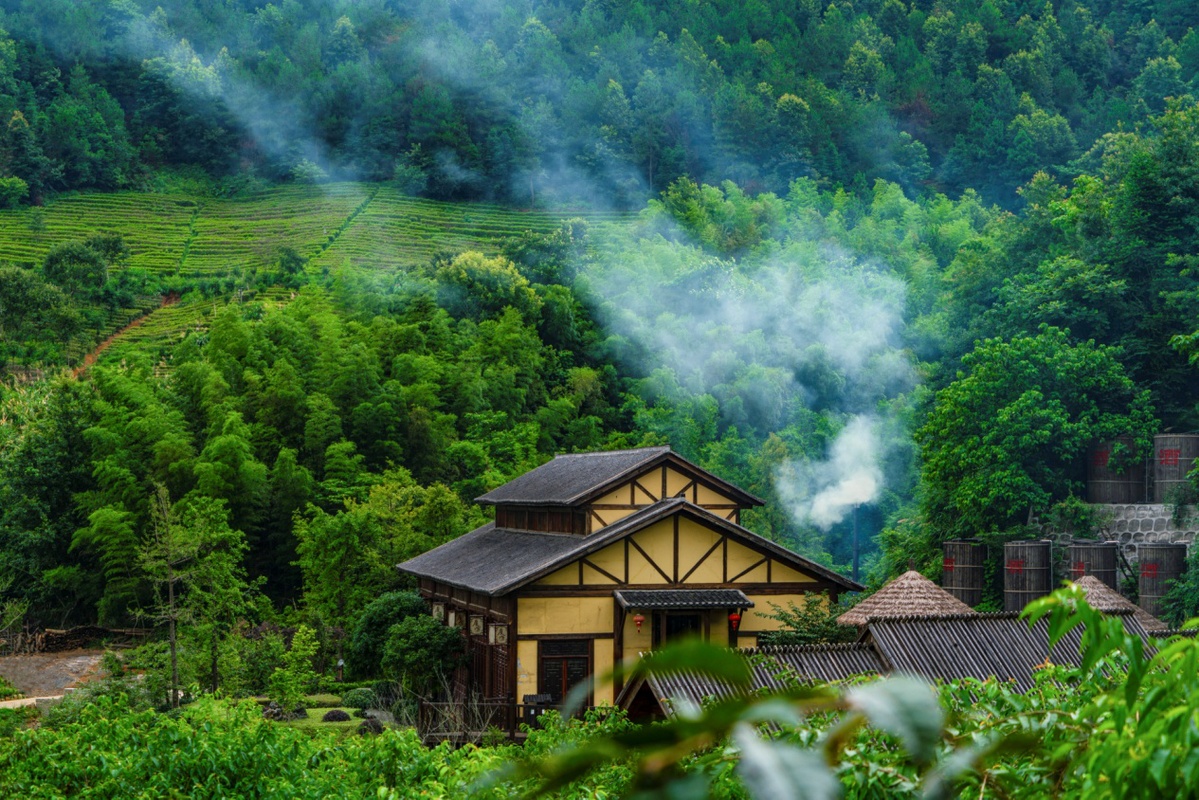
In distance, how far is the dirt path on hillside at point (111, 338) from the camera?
38.3 meters

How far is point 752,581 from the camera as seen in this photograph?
1916cm

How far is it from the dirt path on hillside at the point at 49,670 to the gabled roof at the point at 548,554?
19.7 ft

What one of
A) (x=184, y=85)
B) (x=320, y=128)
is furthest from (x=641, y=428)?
(x=184, y=85)

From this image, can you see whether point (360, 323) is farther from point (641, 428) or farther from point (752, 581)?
point (752, 581)

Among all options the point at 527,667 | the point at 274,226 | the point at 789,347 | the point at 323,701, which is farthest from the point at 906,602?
the point at 274,226

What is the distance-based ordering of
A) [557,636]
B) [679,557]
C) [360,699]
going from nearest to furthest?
[557,636]
[679,557]
[360,699]

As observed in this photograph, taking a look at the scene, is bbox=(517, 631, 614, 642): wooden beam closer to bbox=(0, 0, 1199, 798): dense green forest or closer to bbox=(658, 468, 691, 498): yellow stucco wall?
bbox=(0, 0, 1199, 798): dense green forest

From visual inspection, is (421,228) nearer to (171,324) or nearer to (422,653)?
(171,324)

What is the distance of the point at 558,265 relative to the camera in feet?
139

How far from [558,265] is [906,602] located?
83.4 feet

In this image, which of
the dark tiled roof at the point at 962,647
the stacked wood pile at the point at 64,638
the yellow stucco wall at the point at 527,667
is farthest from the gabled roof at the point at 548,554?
the stacked wood pile at the point at 64,638

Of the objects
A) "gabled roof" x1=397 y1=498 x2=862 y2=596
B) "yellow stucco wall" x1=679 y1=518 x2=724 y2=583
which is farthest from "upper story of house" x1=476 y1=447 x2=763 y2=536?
"yellow stucco wall" x1=679 y1=518 x2=724 y2=583

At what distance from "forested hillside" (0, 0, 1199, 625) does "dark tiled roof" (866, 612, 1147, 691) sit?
7386mm

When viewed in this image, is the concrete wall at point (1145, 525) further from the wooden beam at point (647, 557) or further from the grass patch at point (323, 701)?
the grass patch at point (323, 701)
